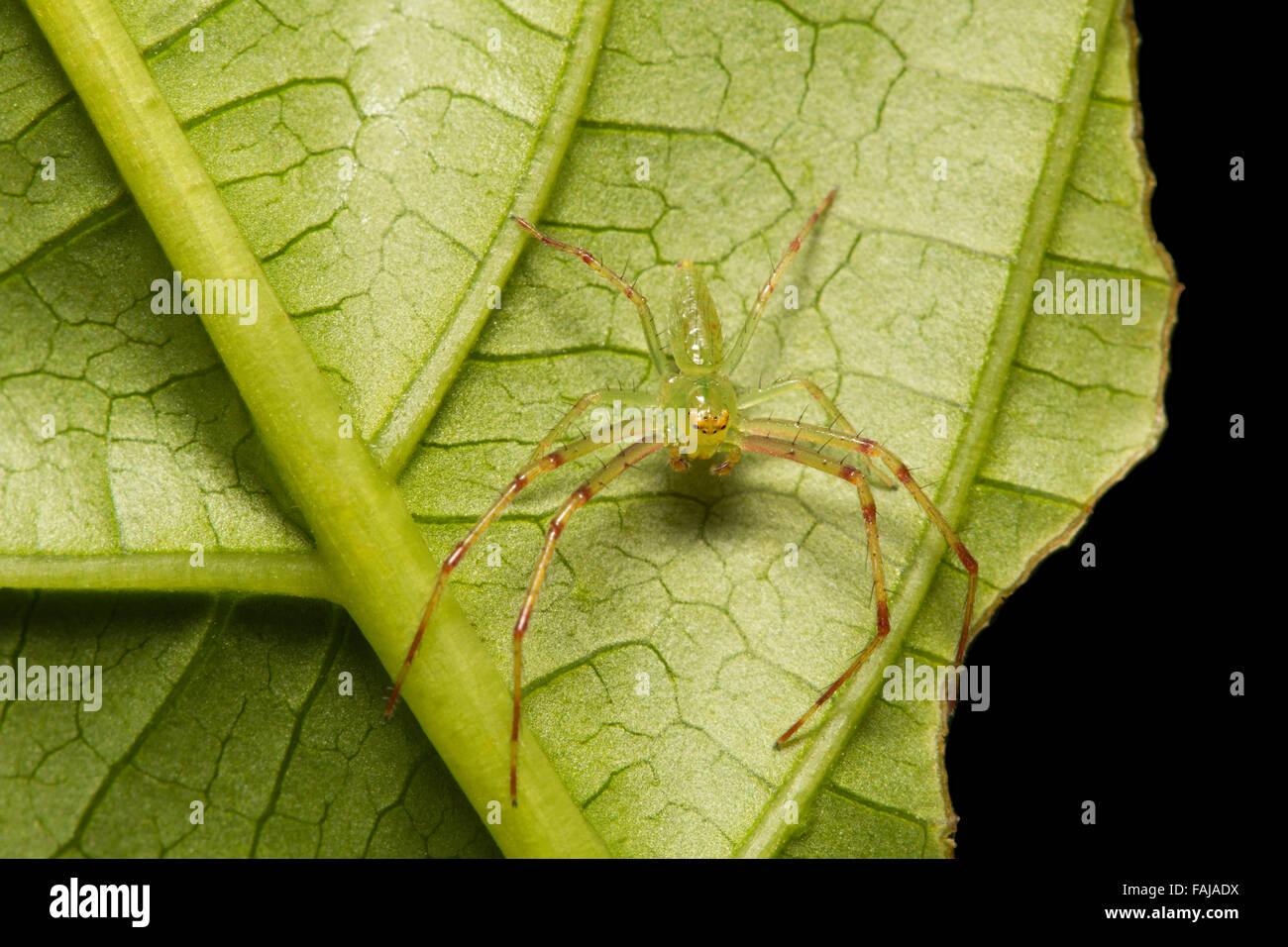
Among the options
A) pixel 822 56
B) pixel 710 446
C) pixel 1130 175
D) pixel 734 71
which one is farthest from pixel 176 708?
pixel 1130 175

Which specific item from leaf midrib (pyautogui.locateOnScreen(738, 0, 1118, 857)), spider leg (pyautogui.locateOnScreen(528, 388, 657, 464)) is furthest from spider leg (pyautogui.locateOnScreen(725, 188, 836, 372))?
leaf midrib (pyautogui.locateOnScreen(738, 0, 1118, 857))

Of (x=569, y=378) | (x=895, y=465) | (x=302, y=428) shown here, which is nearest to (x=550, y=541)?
(x=569, y=378)

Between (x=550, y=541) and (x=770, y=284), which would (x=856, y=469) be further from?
(x=550, y=541)

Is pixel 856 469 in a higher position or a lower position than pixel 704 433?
lower

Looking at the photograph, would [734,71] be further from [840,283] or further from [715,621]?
[715,621]

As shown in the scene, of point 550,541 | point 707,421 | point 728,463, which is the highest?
point 707,421

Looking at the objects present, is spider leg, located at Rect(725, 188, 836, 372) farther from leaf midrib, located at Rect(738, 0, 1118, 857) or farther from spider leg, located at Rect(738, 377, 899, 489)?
leaf midrib, located at Rect(738, 0, 1118, 857)

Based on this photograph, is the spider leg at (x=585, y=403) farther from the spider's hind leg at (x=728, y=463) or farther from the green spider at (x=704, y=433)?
the spider's hind leg at (x=728, y=463)
